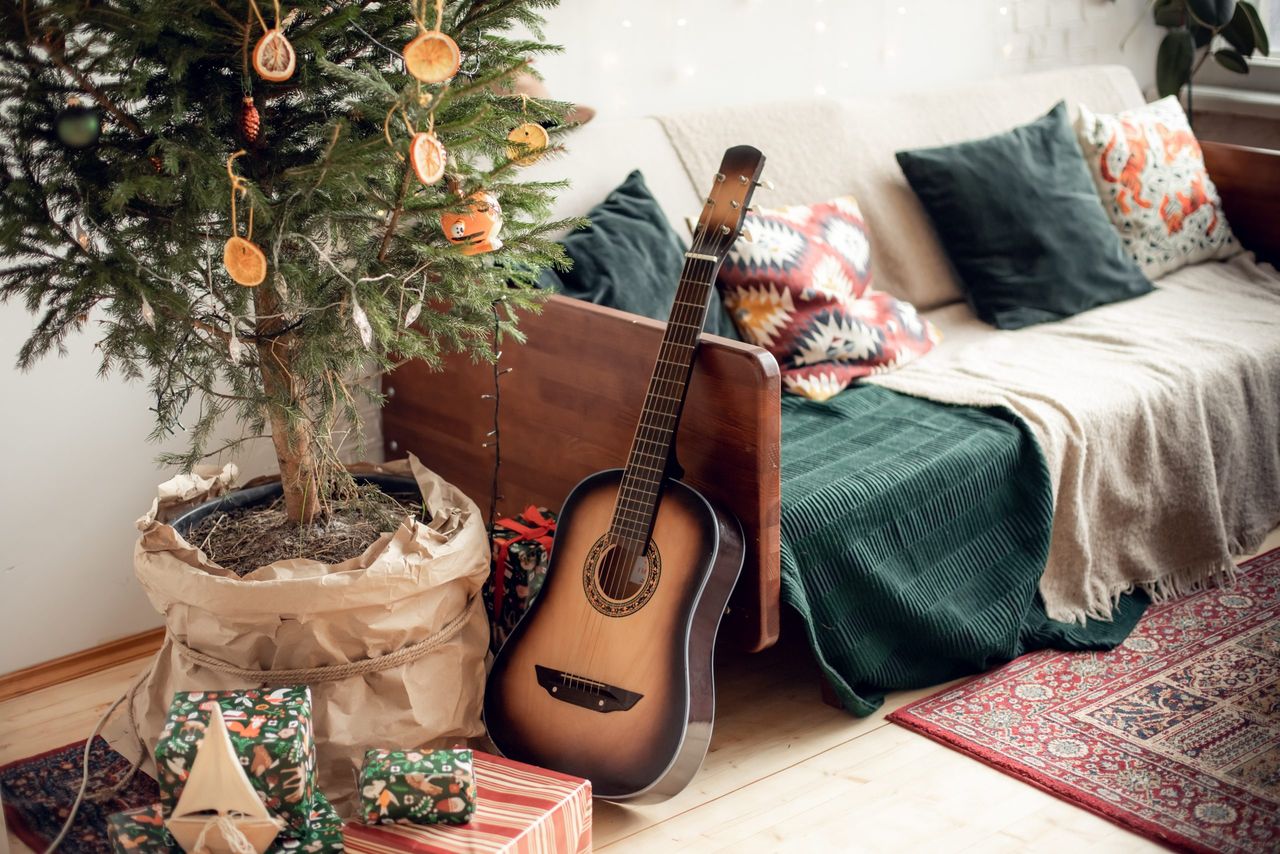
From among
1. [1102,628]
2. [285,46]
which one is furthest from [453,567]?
→ [1102,628]

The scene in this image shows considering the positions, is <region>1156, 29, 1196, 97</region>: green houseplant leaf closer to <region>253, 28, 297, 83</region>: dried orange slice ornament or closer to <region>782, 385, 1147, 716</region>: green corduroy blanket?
<region>782, 385, 1147, 716</region>: green corduroy blanket

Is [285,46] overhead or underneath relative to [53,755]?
overhead

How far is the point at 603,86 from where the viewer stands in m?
2.60

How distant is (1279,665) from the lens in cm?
202

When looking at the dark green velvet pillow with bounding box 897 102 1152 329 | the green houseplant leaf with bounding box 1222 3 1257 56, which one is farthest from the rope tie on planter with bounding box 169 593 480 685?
the green houseplant leaf with bounding box 1222 3 1257 56

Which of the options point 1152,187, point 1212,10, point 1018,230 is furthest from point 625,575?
point 1212,10

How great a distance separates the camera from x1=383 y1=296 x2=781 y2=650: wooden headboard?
1.74 m

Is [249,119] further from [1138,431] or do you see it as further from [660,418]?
[1138,431]

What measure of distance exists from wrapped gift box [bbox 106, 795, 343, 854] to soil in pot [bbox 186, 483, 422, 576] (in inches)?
12.9

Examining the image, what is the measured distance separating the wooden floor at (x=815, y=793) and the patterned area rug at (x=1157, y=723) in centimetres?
5

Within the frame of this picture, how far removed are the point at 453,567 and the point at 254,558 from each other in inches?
10.5

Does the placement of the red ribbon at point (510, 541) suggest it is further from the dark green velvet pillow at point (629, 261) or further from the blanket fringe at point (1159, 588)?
the blanket fringe at point (1159, 588)

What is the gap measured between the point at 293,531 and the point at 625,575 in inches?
18.3

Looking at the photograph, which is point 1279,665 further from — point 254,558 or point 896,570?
point 254,558
